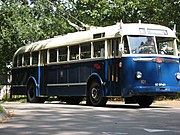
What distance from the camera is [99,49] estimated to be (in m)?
16.8

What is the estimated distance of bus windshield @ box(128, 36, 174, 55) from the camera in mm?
15398

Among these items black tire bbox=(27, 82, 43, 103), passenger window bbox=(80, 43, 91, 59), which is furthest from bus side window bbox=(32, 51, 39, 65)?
passenger window bbox=(80, 43, 91, 59)

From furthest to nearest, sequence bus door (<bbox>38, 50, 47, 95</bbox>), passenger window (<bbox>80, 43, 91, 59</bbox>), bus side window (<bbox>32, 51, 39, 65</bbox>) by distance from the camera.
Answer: bus side window (<bbox>32, 51, 39, 65</bbox>)
bus door (<bbox>38, 50, 47, 95</bbox>)
passenger window (<bbox>80, 43, 91, 59</bbox>)

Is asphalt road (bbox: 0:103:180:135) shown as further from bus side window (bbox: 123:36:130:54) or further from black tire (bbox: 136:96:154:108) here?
black tire (bbox: 136:96:154:108)

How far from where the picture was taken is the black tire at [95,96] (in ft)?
54.4

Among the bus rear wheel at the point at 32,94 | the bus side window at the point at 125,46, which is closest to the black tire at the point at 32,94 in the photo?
the bus rear wheel at the point at 32,94

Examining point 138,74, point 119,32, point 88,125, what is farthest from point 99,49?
point 88,125

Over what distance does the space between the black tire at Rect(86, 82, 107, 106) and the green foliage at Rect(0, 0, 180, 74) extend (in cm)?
1032

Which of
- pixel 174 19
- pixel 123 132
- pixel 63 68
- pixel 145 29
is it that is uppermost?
pixel 174 19

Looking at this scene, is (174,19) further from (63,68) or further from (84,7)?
(63,68)

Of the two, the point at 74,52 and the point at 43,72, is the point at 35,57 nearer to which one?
the point at 43,72

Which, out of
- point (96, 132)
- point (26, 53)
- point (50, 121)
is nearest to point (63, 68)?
point (26, 53)

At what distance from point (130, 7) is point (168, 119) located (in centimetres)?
1585

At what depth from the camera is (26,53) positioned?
2297 cm
